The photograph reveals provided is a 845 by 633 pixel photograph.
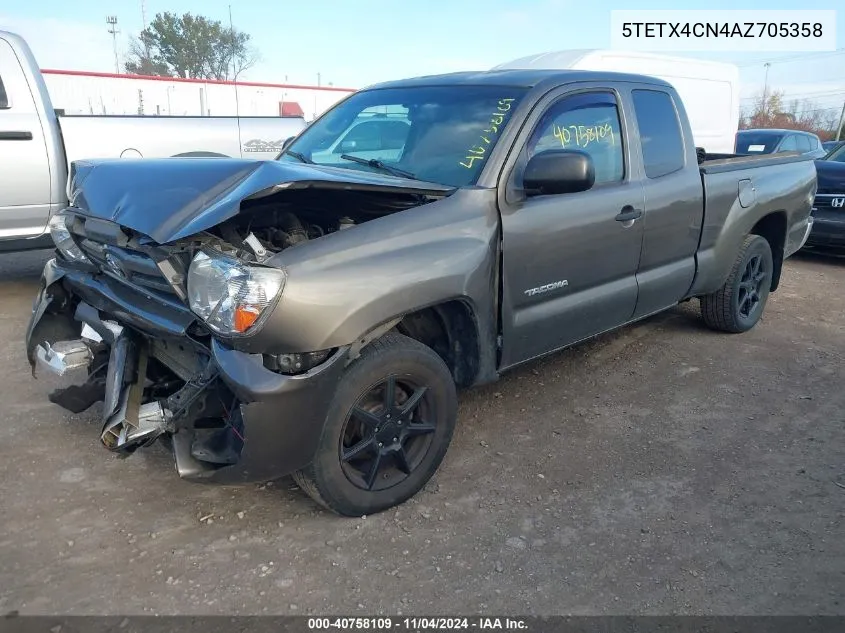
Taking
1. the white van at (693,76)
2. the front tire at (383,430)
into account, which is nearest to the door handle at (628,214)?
the front tire at (383,430)

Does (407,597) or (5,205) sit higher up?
(5,205)

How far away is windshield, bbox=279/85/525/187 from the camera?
10.8 ft

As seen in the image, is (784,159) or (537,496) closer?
(537,496)

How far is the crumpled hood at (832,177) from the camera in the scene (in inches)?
307

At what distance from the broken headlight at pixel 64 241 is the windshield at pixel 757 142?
12339 mm

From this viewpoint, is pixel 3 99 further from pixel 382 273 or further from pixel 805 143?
pixel 805 143

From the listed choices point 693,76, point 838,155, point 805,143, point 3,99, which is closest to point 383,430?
point 3,99

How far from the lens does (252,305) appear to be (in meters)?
2.34

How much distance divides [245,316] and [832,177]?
7927 mm

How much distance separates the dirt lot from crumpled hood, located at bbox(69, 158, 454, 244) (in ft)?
4.05

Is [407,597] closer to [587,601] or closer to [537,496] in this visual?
[587,601]

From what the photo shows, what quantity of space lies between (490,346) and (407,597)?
3.96 feet

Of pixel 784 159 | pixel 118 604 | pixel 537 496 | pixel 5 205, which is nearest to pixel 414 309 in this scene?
pixel 537 496

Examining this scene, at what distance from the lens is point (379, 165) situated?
3.46 meters
